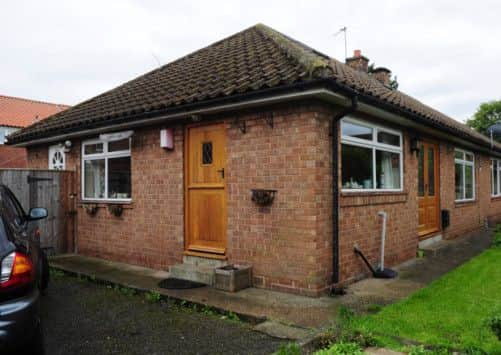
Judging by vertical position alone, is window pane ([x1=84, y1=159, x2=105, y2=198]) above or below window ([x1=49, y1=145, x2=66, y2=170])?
below

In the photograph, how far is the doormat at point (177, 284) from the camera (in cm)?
588

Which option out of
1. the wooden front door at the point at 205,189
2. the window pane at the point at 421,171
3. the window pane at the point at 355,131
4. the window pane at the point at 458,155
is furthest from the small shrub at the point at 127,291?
the window pane at the point at 458,155

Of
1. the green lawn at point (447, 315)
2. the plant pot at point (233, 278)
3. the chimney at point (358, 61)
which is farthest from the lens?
the chimney at point (358, 61)

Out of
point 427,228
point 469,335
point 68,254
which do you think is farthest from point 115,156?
point 427,228

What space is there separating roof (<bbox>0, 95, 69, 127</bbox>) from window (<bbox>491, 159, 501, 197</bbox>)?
26.6 meters

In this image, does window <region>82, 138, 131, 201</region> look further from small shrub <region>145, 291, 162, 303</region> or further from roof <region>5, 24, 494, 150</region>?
small shrub <region>145, 291, 162, 303</region>

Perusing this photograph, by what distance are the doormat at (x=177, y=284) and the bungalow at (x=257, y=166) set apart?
47 cm

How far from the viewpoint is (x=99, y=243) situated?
841cm

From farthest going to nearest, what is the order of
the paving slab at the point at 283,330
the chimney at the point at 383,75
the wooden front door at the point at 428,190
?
the chimney at the point at 383,75 → the wooden front door at the point at 428,190 → the paving slab at the point at 283,330

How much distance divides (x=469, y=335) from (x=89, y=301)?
15.6ft

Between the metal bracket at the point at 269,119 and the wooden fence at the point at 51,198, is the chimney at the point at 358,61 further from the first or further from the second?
the wooden fence at the point at 51,198

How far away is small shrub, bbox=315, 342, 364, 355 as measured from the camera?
327cm

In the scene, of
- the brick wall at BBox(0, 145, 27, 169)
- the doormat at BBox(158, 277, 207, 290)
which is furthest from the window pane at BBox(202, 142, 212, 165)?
the brick wall at BBox(0, 145, 27, 169)

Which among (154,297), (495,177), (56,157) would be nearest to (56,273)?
(154,297)
